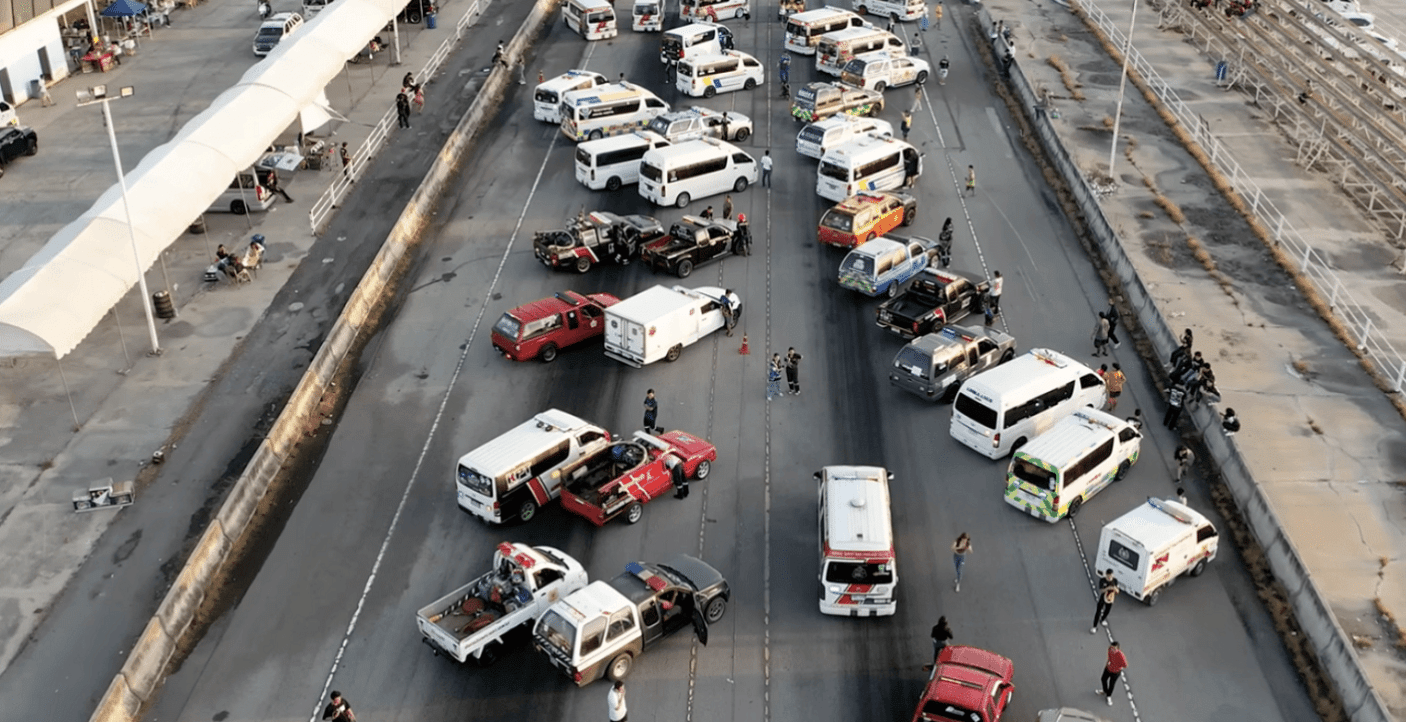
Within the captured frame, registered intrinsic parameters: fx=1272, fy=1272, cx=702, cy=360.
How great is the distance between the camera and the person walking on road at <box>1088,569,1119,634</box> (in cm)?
2727

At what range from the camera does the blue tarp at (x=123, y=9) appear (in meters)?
67.6

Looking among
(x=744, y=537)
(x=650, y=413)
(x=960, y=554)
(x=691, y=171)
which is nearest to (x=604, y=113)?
(x=691, y=171)

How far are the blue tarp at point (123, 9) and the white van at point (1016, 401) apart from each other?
5397cm

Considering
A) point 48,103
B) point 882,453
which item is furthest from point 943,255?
point 48,103

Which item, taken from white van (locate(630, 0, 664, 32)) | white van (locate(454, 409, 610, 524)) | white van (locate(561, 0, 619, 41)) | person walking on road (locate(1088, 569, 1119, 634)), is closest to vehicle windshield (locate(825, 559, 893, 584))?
person walking on road (locate(1088, 569, 1119, 634))

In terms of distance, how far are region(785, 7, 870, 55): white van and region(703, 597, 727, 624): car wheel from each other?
44566 millimetres

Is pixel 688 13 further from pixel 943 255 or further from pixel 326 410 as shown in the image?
pixel 326 410

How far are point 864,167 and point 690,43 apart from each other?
753 inches

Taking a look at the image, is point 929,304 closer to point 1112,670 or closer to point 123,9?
point 1112,670

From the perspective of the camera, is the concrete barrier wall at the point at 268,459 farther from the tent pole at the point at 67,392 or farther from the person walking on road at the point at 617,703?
the person walking on road at the point at 617,703

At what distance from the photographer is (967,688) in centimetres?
2439

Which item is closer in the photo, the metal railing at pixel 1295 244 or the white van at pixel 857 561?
the white van at pixel 857 561

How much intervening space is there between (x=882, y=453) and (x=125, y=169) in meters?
35.3

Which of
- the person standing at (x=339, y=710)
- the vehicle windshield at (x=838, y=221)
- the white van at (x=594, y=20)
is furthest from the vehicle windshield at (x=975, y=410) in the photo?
the white van at (x=594, y=20)
